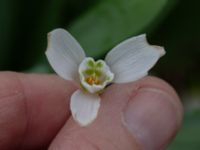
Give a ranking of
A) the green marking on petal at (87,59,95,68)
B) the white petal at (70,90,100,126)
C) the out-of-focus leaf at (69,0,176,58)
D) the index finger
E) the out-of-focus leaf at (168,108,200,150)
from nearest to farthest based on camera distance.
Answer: the white petal at (70,90,100,126)
the green marking on petal at (87,59,95,68)
the index finger
the out-of-focus leaf at (69,0,176,58)
the out-of-focus leaf at (168,108,200,150)

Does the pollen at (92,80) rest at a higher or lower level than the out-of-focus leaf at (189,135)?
higher

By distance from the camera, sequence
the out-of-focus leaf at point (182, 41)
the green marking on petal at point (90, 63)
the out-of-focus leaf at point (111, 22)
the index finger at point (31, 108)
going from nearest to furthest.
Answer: the green marking on petal at point (90, 63), the index finger at point (31, 108), the out-of-focus leaf at point (111, 22), the out-of-focus leaf at point (182, 41)

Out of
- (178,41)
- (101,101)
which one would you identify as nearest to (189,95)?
(178,41)

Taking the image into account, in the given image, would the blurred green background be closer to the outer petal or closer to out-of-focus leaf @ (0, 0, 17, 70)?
out-of-focus leaf @ (0, 0, 17, 70)

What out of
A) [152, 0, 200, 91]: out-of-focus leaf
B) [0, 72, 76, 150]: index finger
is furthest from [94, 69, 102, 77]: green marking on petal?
[152, 0, 200, 91]: out-of-focus leaf

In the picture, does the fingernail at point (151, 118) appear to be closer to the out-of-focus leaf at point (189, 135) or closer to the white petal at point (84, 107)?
the white petal at point (84, 107)

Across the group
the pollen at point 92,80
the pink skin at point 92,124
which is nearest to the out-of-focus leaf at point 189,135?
the pink skin at point 92,124

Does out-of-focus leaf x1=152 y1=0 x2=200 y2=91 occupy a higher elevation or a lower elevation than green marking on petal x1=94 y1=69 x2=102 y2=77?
lower

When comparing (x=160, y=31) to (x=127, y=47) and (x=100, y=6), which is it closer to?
(x=100, y=6)
